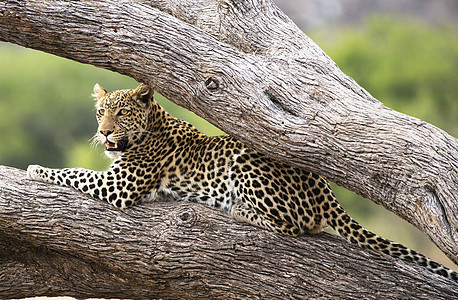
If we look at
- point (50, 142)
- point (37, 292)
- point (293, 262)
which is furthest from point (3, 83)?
point (293, 262)

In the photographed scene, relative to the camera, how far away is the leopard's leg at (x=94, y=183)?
577 cm

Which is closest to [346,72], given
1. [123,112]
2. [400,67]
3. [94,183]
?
[400,67]

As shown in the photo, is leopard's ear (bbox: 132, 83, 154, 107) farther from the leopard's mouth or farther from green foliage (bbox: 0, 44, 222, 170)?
green foliage (bbox: 0, 44, 222, 170)

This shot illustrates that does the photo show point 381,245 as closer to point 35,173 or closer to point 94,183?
point 94,183

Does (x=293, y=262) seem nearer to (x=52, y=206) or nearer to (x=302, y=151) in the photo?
(x=302, y=151)

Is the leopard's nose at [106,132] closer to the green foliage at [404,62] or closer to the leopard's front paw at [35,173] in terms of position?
the leopard's front paw at [35,173]

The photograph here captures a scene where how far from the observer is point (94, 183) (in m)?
5.79

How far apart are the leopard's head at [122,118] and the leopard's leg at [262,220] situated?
4.38 feet

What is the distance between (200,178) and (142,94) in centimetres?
104

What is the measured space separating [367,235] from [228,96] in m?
1.71

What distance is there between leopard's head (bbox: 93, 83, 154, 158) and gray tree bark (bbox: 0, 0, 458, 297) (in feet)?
2.55

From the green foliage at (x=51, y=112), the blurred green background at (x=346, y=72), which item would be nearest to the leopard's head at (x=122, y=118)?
the blurred green background at (x=346, y=72)

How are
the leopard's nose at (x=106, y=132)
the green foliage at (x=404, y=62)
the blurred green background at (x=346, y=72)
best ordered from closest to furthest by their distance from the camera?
the leopard's nose at (x=106, y=132) → the blurred green background at (x=346, y=72) → the green foliage at (x=404, y=62)

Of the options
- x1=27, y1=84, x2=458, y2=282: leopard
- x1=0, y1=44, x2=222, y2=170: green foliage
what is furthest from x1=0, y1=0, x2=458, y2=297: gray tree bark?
x1=0, y1=44, x2=222, y2=170: green foliage
